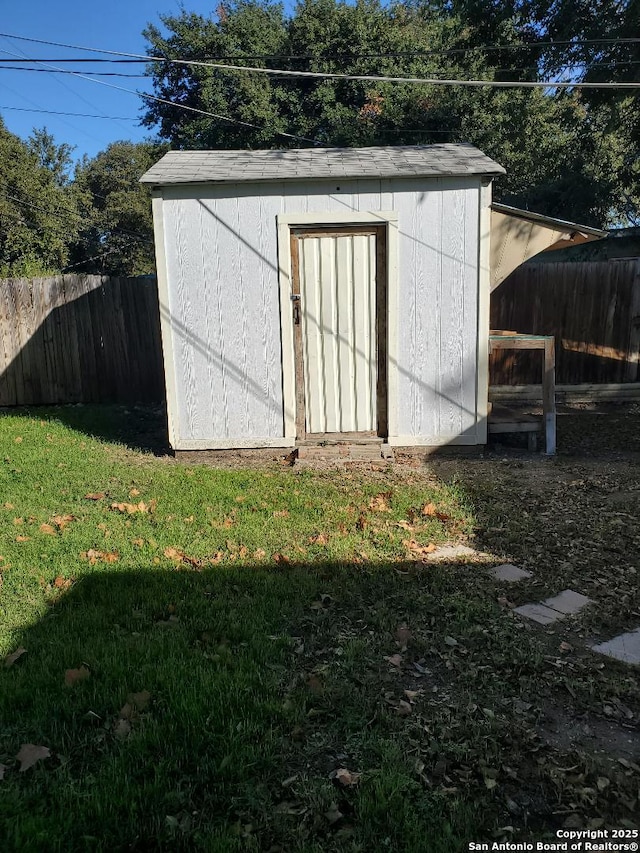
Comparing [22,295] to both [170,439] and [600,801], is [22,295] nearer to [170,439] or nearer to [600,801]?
[170,439]

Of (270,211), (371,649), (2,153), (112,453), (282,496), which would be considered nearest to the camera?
(371,649)

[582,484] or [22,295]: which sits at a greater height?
[22,295]

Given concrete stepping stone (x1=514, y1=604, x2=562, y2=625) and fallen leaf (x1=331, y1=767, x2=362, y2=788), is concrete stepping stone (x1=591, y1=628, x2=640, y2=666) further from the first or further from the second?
fallen leaf (x1=331, y1=767, x2=362, y2=788)

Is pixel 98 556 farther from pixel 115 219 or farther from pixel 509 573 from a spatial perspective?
pixel 115 219

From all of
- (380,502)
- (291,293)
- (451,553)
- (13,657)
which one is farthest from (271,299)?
(13,657)

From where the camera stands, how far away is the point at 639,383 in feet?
32.4

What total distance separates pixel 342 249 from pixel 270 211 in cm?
82

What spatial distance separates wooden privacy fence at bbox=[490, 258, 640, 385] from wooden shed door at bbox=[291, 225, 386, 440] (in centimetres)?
402

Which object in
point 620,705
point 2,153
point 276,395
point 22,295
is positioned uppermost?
point 2,153

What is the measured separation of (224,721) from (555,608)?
2009mm

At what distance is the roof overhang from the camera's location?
6.70 metres

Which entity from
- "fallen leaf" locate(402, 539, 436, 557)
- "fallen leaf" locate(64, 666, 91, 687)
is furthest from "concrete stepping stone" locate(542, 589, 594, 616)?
"fallen leaf" locate(64, 666, 91, 687)

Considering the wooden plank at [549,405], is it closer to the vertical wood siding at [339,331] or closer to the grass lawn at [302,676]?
the grass lawn at [302,676]

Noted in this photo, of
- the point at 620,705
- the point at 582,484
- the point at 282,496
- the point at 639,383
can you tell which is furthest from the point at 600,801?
the point at 639,383
